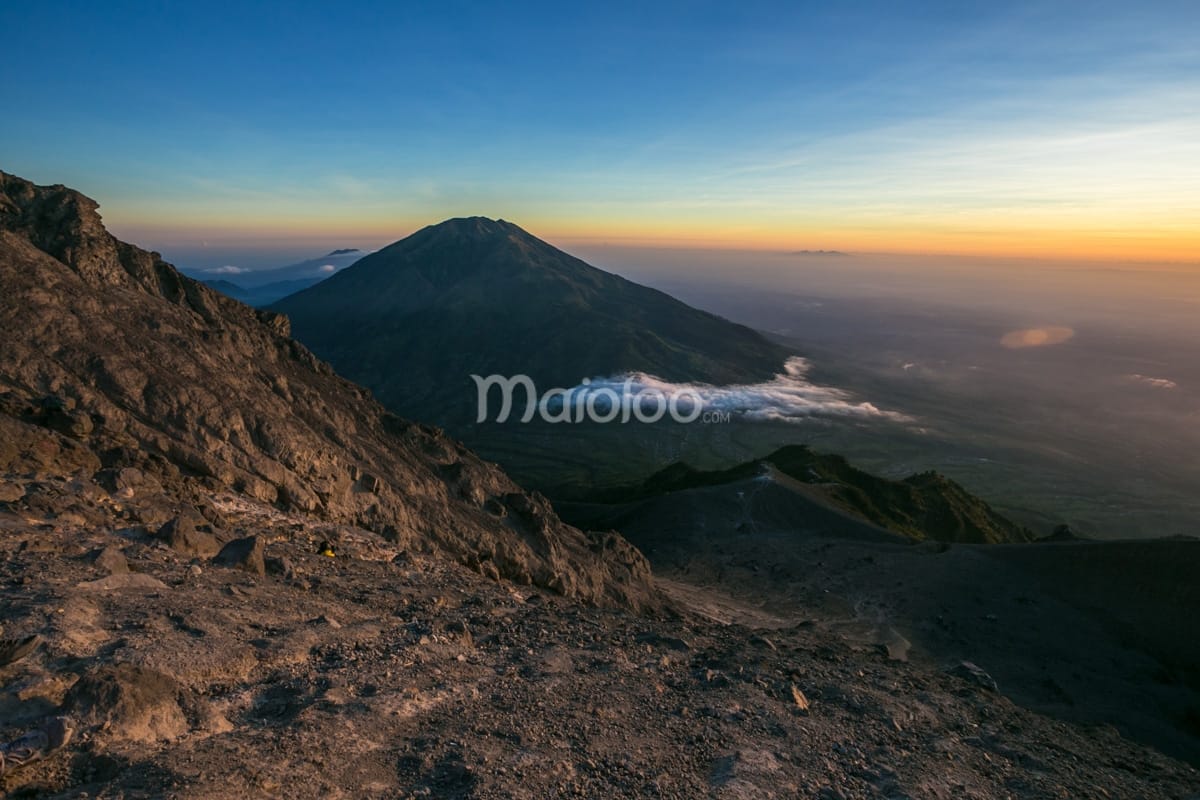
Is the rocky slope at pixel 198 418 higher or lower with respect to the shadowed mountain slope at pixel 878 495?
higher

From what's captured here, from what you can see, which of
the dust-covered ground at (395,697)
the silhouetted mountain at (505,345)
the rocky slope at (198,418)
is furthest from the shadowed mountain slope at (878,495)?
the silhouetted mountain at (505,345)

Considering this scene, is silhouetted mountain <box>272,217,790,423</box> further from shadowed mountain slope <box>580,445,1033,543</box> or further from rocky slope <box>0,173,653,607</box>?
rocky slope <box>0,173,653,607</box>

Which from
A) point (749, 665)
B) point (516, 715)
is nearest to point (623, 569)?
point (749, 665)

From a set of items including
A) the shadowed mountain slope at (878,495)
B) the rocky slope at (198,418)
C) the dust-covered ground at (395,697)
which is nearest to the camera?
the dust-covered ground at (395,697)

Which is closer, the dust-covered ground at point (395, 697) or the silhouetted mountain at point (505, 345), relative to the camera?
the dust-covered ground at point (395, 697)

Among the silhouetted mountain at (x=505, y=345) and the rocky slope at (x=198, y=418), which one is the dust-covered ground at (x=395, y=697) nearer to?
the rocky slope at (x=198, y=418)

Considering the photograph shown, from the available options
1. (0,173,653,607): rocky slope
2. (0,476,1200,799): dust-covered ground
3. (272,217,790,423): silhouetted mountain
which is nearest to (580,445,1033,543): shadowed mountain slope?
(0,173,653,607): rocky slope

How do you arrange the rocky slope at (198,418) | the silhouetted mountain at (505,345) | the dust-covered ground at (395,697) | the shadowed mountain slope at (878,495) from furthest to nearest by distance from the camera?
the silhouetted mountain at (505,345) < the shadowed mountain slope at (878,495) < the rocky slope at (198,418) < the dust-covered ground at (395,697)
